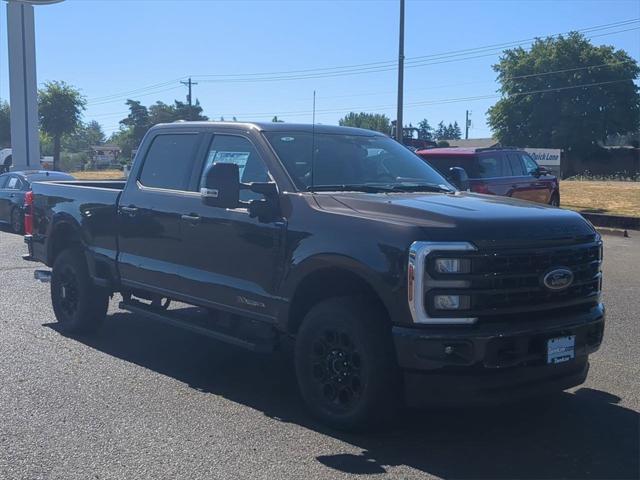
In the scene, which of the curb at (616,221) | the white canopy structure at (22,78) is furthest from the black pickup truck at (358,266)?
the white canopy structure at (22,78)

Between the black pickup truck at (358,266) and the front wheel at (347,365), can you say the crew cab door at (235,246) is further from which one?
the front wheel at (347,365)

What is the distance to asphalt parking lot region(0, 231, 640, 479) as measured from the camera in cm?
462

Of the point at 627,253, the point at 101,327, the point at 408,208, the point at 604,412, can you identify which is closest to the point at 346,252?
the point at 408,208

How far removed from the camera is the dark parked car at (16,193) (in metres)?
18.2

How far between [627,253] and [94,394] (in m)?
11.6

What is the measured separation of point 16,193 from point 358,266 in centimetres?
1553

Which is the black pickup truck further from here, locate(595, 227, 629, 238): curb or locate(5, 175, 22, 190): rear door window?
locate(595, 227, 629, 238): curb

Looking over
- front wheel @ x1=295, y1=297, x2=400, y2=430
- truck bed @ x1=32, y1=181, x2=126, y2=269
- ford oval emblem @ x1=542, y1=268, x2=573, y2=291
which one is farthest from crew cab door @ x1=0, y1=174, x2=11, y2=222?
ford oval emblem @ x1=542, y1=268, x2=573, y2=291

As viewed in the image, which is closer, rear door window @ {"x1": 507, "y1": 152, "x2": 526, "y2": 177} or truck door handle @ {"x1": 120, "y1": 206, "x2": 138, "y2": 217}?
truck door handle @ {"x1": 120, "y1": 206, "x2": 138, "y2": 217}

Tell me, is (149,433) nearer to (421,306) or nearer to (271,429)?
(271,429)

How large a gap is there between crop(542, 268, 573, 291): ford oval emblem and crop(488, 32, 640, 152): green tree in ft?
217

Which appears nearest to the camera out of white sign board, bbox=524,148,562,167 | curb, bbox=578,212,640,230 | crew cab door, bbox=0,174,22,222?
crew cab door, bbox=0,174,22,222

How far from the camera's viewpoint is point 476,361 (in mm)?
4605

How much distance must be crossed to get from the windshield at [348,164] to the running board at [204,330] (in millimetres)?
1199
